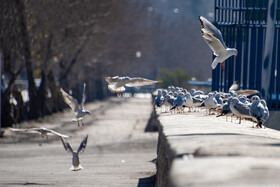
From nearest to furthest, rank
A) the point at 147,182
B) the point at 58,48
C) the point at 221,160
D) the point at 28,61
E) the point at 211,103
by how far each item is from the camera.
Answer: the point at 221,160, the point at 211,103, the point at 147,182, the point at 28,61, the point at 58,48

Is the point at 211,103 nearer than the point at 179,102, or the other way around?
the point at 211,103

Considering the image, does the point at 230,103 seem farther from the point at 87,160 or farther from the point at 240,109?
the point at 87,160

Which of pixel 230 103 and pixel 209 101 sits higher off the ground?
pixel 230 103

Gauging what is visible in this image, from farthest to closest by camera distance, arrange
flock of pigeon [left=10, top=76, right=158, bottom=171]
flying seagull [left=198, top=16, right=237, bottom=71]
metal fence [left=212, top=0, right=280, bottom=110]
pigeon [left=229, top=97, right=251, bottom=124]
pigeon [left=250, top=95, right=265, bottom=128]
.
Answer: metal fence [left=212, top=0, right=280, bottom=110]
flying seagull [left=198, top=16, right=237, bottom=71]
pigeon [left=229, top=97, right=251, bottom=124]
flock of pigeon [left=10, top=76, right=158, bottom=171]
pigeon [left=250, top=95, right=265, bottom=128]

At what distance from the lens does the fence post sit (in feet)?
53.8

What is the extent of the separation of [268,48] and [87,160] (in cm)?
601

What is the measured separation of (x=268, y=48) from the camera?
16.7 m

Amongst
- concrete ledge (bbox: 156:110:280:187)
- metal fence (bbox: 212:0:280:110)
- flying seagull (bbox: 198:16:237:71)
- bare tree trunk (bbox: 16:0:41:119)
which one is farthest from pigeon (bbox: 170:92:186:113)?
bare tree trunk (bbox: 16:0:41:119)

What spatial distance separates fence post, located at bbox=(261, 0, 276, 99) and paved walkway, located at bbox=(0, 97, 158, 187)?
3.52 meters

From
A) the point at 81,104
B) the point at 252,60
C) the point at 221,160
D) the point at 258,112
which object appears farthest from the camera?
the point at 252,60

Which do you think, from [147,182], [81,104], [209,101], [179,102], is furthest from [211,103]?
[81,104]

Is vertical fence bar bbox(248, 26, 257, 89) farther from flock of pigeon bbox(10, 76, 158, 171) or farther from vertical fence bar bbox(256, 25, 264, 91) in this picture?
flock of pigeon bbox(10, 76, 158, 171)

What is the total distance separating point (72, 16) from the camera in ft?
137

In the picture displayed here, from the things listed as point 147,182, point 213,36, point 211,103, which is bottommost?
point 147,182
